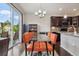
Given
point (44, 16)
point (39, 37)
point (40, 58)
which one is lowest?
point (40, 58)

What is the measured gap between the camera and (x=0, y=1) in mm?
1785

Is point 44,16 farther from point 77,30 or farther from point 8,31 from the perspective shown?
point 77,30

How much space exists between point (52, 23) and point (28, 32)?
0.54 metres

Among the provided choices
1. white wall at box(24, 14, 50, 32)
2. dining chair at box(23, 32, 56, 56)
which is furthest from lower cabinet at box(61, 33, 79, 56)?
white wall at box(24, 14, 50, 32)

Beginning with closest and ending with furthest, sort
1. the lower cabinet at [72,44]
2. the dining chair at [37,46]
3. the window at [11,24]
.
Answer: the window at [11,24] → the dining chair at [37,46] → the lower cabinet at [72,44]

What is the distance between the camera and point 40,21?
251cm

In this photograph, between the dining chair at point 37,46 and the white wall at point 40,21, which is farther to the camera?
the dining chair at point 37,46

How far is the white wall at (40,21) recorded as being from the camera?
8.14ft

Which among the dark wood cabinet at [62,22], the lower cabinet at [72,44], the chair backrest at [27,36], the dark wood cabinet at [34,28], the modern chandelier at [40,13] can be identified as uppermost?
the modern chandelier at [40,13]

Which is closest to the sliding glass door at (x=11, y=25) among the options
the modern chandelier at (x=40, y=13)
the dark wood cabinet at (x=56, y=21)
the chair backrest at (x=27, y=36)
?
the chair backrest at (x=27, y=36)

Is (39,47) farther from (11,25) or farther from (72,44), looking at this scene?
(72,44)

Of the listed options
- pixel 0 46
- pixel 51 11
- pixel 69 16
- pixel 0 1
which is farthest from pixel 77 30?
pixel 0 1

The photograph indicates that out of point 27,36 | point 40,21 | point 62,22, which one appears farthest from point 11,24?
point 62,22

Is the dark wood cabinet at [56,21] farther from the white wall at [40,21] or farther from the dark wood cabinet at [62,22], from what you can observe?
the white wall at [40,21]
